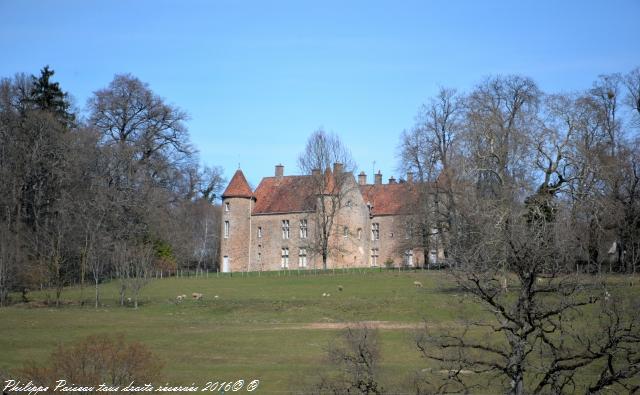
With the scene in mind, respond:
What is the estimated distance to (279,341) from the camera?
29156 millimetres

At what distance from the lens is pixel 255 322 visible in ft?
118

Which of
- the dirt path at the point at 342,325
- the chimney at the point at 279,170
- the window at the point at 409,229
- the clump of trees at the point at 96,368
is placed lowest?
the dirt path at the point at 342,325

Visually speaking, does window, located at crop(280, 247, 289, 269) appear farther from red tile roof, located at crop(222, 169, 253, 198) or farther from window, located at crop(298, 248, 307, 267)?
red tile roof, located at crop(222, 169, 253, 198)

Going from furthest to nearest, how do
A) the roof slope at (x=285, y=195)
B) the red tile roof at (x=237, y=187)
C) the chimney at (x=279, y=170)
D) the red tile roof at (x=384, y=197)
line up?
the chimney at (x=279, y=170) → the red tile roof at (x=237, y=187) → the red tile roof at (x=384, y=197) → the roof slope at (x=285, y=195)

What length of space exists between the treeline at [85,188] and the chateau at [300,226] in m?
4.98

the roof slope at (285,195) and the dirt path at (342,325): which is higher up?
the roof slope at (285,195)

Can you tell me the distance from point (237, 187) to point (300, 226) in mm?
6642

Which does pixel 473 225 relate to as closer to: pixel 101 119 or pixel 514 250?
pixel 514 250

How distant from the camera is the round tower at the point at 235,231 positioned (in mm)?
71688

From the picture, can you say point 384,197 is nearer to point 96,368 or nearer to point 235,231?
point 235,231

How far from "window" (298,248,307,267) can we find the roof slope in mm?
3546

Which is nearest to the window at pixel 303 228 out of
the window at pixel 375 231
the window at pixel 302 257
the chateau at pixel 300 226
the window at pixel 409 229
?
the chateau at pixel 300 226

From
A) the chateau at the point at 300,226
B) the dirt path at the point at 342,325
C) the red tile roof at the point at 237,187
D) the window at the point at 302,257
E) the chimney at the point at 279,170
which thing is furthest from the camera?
the chimney at the point at 279,170

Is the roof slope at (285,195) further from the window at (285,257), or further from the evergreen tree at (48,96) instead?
the evergreen tree at (48,96)
